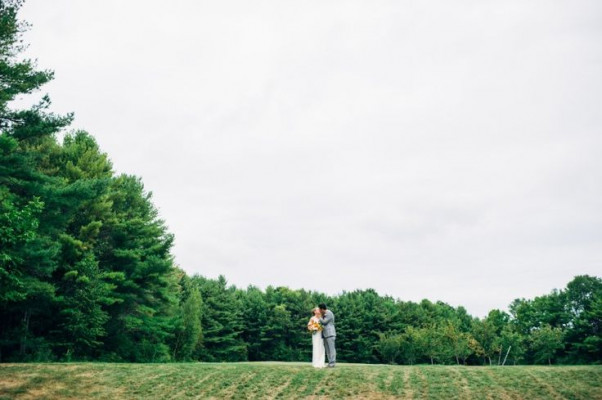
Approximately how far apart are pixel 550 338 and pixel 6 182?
6149 cm

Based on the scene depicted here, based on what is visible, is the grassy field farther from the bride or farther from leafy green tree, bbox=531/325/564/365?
leafy green tree, bbox=531/325/564/365

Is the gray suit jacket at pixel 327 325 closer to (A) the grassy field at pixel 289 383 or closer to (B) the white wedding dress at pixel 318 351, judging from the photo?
(B) the white wedding dress at pixel 318 351

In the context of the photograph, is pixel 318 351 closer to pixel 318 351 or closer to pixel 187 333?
pixel 318 351

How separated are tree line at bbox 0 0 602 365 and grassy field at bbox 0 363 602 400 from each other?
4003mm

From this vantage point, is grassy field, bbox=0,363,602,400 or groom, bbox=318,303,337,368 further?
groom, bbox=318,303,337,368

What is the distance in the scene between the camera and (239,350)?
6594cm

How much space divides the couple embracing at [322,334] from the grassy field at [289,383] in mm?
765

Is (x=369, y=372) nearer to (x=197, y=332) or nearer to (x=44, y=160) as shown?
(x=44, y=160)

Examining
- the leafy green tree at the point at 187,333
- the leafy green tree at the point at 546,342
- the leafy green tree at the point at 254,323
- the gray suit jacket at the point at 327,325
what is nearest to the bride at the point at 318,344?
the gray suit jacket at the point at 327,325

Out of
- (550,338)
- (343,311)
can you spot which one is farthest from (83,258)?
(550,338)

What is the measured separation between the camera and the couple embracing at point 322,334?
61.1 ft

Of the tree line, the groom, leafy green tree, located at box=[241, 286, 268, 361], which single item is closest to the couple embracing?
the groom

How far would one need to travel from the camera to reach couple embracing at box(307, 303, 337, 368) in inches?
733

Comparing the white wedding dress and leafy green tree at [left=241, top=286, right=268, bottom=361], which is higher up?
leafy green tree at [left=241, top=286, right=268, bottom=361]
